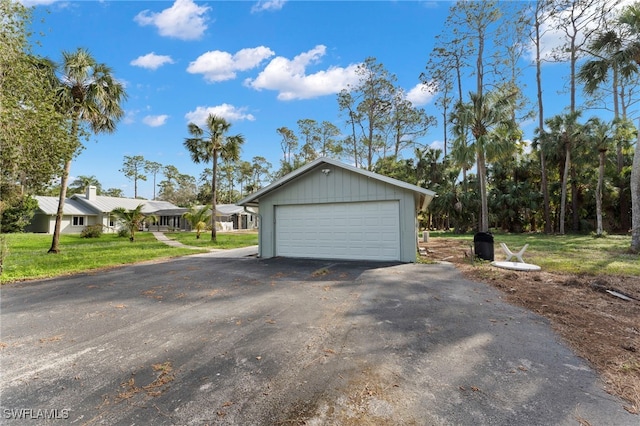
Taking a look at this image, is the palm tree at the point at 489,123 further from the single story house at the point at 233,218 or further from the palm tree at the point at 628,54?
the single story house at the point at 233,218

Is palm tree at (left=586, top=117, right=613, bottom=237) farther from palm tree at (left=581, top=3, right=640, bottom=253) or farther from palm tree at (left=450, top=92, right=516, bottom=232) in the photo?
palm tree at (left=450, top=92, right=516, bottom=232)

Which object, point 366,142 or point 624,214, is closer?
point 624,214

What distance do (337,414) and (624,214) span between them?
31912mm

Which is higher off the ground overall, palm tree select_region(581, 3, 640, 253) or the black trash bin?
palm tree select_region(581, 3, 640, 253)

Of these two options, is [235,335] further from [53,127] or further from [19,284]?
[53,127]

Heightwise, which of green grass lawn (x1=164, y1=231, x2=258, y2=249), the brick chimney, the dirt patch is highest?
the brick chimney

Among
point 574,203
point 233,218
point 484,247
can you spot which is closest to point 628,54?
point 484,247

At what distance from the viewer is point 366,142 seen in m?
28.3

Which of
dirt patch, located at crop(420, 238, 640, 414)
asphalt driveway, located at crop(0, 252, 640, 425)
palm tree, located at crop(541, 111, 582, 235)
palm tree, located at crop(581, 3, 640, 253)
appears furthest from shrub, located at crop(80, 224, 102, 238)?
palm tree, located at crop(541, 111, 582, 235)

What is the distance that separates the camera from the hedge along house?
9.25m

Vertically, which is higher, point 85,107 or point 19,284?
point 85,107

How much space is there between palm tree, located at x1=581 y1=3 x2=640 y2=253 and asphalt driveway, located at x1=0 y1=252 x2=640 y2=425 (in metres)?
11.1

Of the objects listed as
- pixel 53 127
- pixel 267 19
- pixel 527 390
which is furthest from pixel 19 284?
pixel 267 19

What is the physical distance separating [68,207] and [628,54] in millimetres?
38766
